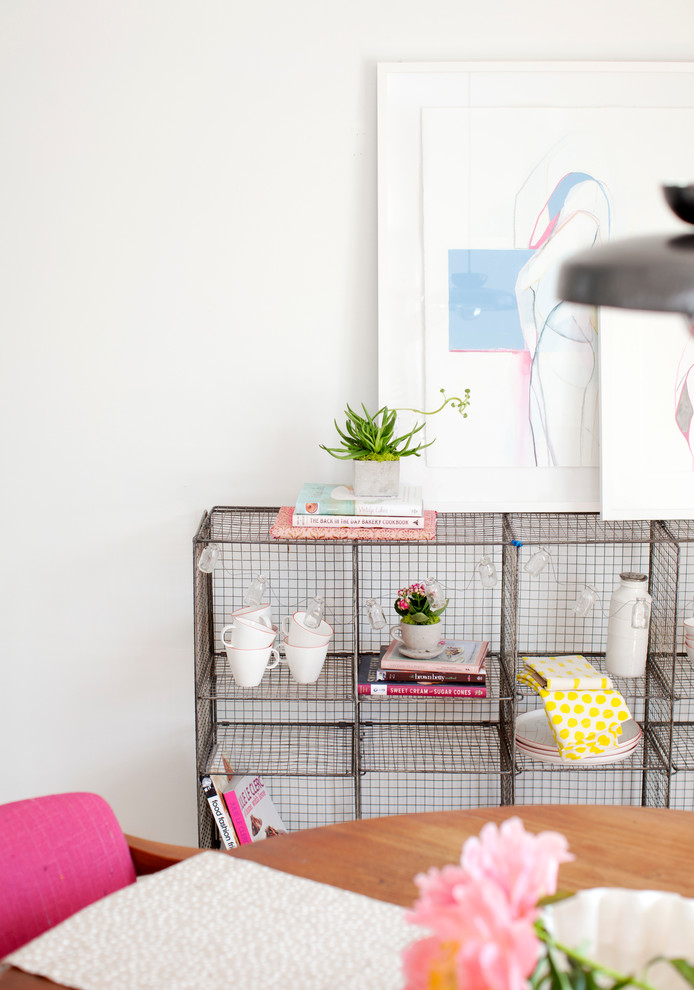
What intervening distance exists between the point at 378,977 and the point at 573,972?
0.39 m

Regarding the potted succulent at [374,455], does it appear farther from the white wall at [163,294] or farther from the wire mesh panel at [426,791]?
the wire mesh panel at [426,791]

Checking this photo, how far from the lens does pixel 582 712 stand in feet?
7.13

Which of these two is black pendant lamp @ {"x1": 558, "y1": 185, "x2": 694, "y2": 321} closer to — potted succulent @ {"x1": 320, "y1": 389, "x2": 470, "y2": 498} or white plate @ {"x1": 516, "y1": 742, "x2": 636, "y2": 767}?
potted succulent @ {"x1": 320, "y1": 389, "x2": 470, "y2": 498}

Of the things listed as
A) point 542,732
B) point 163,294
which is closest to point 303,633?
point 542,732

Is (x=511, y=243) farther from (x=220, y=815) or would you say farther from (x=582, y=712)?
(x=220, y=815)

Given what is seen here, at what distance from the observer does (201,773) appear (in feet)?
7.47

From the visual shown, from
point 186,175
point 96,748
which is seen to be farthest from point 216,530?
point 186,175

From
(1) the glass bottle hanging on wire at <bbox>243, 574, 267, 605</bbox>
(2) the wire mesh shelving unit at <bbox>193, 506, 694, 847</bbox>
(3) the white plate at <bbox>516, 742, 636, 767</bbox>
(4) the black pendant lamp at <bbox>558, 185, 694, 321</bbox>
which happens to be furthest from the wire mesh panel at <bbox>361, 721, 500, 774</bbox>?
(4) the black pendant lamp at <bbox>558, 185, 694, 321</bbox>

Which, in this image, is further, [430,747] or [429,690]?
[430,747]

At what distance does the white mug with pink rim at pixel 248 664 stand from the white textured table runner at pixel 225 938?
3.12ft

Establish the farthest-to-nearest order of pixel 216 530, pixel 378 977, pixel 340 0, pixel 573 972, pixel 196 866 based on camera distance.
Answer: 1. pixel 216 530
2. pixel 340 0
3. pixel 196 866
4. pixel 378 977
5. pixel 573 972

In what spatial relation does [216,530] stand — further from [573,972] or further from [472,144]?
[573,972]

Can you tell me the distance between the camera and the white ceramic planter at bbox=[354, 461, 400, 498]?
219 cm

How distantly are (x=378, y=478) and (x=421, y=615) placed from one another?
364 millimetres
